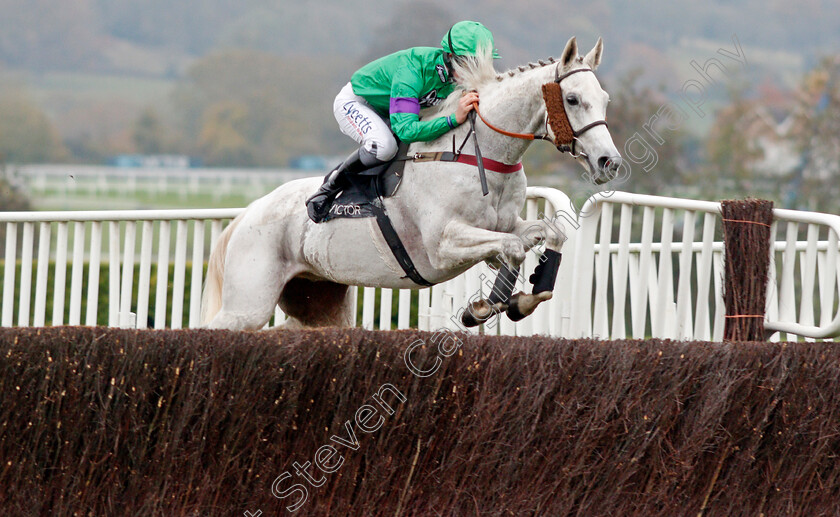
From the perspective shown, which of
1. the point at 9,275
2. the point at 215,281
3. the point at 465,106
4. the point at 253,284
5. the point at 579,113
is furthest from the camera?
the point at 9,275

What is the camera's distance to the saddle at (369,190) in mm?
4855

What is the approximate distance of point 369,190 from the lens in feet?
16.2

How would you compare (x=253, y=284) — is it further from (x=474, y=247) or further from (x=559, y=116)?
(x=559, y=116)

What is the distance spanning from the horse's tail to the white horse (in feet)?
0.18

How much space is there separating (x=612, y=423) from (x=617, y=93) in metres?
15.5

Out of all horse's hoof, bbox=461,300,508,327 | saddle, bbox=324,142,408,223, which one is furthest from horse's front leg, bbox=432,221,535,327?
saddle, bbox=324,142,408,223

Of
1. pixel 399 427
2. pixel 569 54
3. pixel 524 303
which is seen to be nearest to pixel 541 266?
pixel 524 303

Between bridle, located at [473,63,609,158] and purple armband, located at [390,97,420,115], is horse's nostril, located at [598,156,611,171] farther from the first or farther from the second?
purple armband, located at [390,97,420,115]

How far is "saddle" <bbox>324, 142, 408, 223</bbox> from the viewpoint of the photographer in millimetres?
4855

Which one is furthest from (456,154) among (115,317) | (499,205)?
(115,317)

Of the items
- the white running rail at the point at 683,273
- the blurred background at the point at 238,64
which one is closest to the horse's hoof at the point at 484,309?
the white running rail at the point at 683,273

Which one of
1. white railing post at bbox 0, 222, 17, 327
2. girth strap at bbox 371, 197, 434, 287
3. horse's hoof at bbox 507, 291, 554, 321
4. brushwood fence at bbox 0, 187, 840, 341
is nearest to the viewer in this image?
horse's hoof at bbox 507, 291, 554, 321

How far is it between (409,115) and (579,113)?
801 mm

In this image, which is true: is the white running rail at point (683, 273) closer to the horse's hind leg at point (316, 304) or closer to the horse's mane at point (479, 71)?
the horse's mane at point (479, 71)
